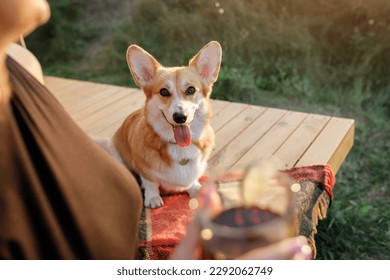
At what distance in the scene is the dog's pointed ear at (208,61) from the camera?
2.25 meters

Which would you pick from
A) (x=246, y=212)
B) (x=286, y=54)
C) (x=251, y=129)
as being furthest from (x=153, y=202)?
(x=286, y=54)

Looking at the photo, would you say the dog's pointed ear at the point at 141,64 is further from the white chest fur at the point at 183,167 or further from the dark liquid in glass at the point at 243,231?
the dark liquid in glass at the point at 243,231

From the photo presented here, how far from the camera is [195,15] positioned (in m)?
5.16

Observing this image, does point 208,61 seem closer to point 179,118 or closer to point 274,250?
point 179,118

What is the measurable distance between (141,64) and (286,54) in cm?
293

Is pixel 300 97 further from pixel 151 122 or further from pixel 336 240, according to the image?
pixel 151 122

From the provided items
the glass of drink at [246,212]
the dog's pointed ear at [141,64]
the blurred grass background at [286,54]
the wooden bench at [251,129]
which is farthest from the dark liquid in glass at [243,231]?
the blurred grass background at [286,54]

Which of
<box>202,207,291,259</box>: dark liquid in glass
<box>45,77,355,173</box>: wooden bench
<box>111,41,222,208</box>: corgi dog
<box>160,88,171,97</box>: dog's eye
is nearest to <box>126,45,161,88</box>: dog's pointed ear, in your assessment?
<box>111,41,222,208</box>: corgi dog

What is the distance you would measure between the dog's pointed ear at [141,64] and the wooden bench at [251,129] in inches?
28.7

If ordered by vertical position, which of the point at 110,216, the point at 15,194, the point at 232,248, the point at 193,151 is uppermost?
the point at 232,248

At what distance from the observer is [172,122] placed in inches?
85.0

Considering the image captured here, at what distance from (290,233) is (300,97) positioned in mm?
3946
